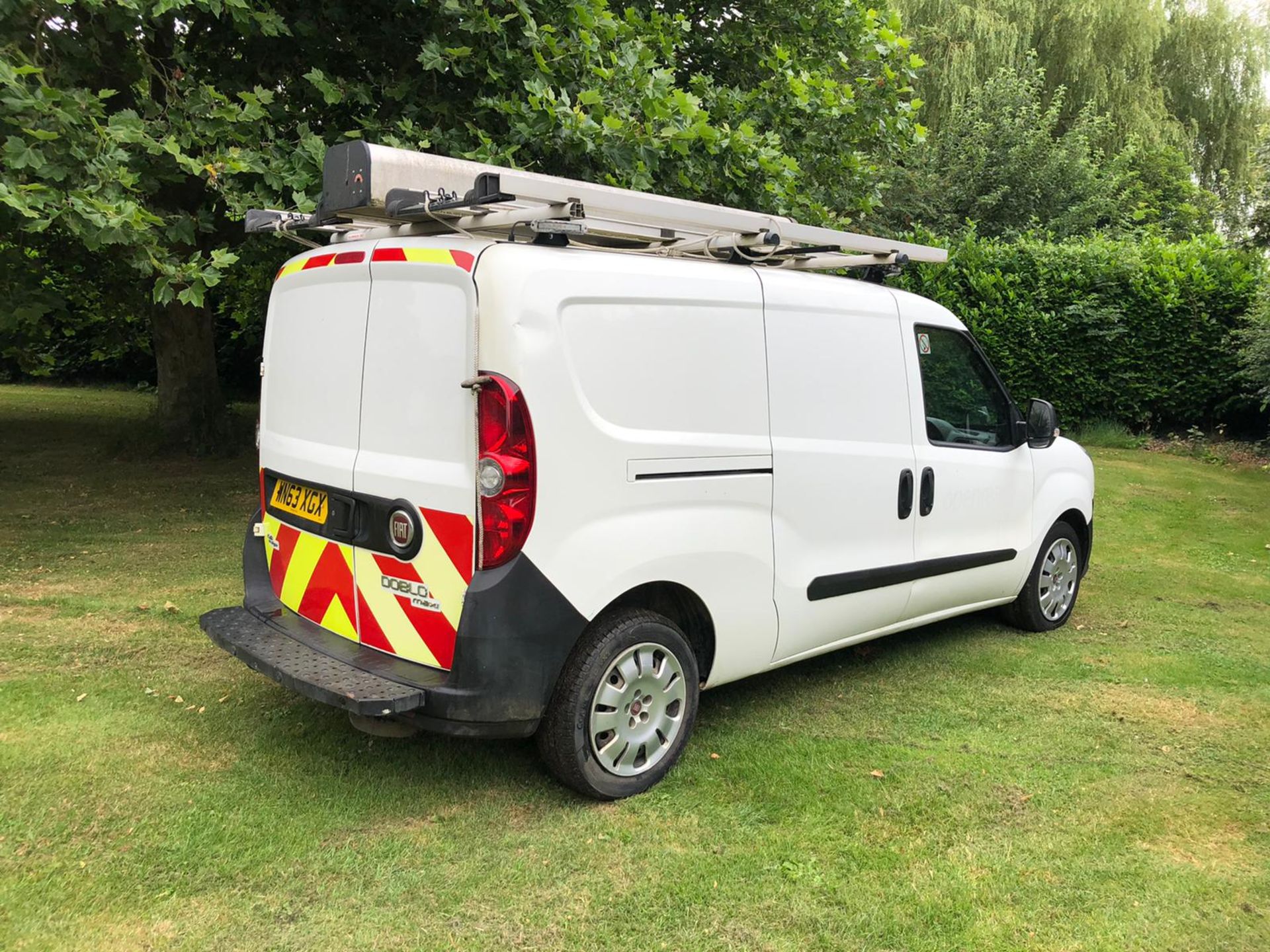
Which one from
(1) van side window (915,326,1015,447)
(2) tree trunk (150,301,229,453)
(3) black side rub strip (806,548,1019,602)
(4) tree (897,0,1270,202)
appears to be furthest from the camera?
(4) tree (897,0,1270,202)

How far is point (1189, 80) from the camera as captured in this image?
60.1ft

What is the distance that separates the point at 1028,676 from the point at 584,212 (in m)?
3.27

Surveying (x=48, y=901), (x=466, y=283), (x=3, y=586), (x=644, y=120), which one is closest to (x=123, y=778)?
(x=48, y=901)

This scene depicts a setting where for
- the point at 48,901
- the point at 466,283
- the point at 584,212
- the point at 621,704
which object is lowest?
the point at 48,901

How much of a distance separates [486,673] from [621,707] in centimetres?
59

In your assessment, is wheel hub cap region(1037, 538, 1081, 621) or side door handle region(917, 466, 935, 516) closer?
side door handle region(917, 466, 935, 516)

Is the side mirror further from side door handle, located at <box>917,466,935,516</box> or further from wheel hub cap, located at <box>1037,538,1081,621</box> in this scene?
side door handle, located at <box>917,466,935,516</box>

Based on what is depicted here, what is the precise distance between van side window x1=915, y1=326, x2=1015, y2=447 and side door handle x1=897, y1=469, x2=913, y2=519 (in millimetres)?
293

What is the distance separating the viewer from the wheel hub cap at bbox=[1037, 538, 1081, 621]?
5.62m

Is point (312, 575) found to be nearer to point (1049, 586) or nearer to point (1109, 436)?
point (1049, 586)

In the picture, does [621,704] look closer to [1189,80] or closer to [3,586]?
[3,586]

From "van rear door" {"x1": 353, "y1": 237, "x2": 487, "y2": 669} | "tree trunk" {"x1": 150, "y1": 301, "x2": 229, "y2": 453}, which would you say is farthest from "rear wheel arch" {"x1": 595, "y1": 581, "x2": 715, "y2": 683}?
"tree trunk" {"x1": 150, "y1": 301, "x2": 229, "y2": 453}

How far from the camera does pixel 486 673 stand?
309 centimetres

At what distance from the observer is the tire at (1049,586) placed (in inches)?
218
